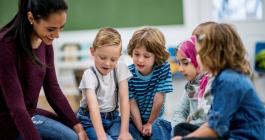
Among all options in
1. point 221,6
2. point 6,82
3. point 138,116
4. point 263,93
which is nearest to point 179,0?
point 221,6

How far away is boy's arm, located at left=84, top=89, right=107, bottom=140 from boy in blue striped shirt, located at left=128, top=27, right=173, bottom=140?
181 mm

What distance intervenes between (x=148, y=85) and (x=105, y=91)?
19cm

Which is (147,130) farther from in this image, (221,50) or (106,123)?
(221,50)

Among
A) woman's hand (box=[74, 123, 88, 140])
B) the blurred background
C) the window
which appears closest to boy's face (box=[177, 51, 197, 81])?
woman's hand (box=[74, 123, 88, 140])

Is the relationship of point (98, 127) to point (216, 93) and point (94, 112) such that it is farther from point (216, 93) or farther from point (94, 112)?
point (216, 93)

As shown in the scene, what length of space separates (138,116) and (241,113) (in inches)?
23.6

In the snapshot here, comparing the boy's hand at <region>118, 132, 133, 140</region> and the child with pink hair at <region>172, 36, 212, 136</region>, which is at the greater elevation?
the child with pink hair at <region>172, 36, 212, 136</region>

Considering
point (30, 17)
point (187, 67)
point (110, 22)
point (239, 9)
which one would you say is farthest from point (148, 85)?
point (239, 9)

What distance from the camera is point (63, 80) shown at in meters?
3.13

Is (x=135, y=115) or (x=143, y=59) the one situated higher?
(x=143, y=59)

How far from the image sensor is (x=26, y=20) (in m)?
1.39

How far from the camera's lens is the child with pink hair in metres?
1.47

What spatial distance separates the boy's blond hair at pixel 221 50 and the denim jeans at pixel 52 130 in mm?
610

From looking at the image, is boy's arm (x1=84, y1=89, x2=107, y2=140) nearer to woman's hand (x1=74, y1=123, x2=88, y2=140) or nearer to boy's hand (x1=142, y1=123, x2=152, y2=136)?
woman's hand (x1=74, y1=123, x2=88, y2=140)
